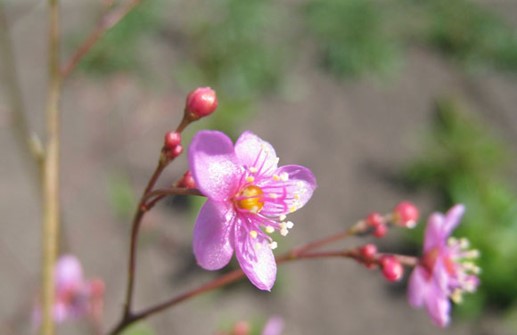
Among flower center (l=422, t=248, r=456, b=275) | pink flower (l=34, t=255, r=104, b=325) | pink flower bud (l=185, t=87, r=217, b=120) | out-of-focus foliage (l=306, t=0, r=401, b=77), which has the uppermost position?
pink flower bud (l=185, t=87, r=217, b=120)

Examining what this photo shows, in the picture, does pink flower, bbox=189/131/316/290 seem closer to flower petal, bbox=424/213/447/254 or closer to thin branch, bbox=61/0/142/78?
flower petal, bbox=424/213/447/254

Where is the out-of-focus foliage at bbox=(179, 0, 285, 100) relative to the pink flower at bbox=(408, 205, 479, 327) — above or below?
below

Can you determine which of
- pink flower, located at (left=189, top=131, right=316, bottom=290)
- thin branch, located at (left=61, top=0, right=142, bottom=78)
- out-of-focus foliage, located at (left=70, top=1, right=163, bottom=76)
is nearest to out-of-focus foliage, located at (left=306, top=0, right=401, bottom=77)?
out-of-focus foliage, located at (left=70, top=1, right=163, bottom=76)

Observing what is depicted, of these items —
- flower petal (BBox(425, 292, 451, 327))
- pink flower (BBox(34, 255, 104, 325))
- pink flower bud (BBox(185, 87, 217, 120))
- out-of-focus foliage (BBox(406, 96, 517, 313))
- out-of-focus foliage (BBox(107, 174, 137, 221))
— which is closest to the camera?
pink flower bud (BBox(185, 87, 217, 120))

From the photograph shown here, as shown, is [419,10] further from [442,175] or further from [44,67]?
[44,67]

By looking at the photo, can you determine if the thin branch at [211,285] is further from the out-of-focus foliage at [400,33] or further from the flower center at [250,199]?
the out-of-focus foliage at [400,33]

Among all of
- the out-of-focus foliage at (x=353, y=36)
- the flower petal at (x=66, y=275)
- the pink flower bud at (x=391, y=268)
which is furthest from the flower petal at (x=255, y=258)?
the out-of-focus foliage at (x=353, y=36)

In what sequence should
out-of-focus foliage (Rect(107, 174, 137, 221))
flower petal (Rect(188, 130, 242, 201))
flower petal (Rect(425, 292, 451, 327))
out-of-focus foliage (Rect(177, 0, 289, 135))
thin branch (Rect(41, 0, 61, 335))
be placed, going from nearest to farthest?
flower petal (Rect(188, 130, 242, 201)), flower petal (Rect(425, 292, 451, 327)), thin branch (Rect(41, 0, 61, 335)), out-of-focus foliage (Rect(107, 174, 137, 221)), out-of-focus foliage (Rect(177, 0, 289, 135))

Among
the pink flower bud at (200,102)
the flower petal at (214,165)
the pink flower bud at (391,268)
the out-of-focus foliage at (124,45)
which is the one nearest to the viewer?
the flower petal at (214,165)
